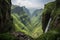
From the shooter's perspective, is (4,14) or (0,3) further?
(4,14)

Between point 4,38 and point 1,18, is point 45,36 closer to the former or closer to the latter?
→ point 4,38

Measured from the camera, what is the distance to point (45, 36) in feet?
207

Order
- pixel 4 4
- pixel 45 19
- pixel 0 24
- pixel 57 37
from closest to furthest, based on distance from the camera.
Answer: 1. pixel 57 37
2. pixel 0 24
3. pixel 4 4
4. pixel 45 19

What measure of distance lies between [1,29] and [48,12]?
171 ft

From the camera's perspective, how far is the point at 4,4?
137625mm

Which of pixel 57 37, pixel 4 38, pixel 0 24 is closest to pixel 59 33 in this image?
pixel 57 37

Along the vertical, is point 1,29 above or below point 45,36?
below

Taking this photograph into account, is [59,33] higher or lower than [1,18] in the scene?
higher

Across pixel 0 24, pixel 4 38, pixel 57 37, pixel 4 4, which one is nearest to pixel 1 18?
pixel 0 24

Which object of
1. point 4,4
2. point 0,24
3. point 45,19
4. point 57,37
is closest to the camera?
point 57,37

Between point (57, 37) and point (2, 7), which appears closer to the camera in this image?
point (57, 37)

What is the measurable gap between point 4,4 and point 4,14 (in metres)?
8.24

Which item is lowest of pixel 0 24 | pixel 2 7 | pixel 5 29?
pixel 5 29

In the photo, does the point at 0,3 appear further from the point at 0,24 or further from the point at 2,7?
the point at 0,24
